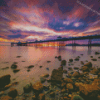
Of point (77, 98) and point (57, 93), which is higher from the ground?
point (77, 98)

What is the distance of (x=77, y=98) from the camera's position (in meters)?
1.25

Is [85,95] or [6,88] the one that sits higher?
[85,95]

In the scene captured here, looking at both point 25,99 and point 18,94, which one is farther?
point 18,94

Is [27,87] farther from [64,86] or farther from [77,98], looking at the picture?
[77,98]

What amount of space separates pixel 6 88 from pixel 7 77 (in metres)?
0.47

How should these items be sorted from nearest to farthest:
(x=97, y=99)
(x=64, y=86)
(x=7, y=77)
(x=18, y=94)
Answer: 1. (x=97, y=99)
2. (x=18, y=94)
3. (x=64, y=86)
4. (x=7, y=77)

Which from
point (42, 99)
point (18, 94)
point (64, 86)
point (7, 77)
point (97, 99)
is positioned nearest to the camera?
point (97, 99)

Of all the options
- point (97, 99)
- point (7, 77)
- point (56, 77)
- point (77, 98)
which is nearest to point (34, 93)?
point (56, 77)

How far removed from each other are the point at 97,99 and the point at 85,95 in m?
0.28

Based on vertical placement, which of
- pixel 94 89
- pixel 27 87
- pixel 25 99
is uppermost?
pixel 94 89

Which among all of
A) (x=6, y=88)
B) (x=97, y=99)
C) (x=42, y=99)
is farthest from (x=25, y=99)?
(x=97, y=99)

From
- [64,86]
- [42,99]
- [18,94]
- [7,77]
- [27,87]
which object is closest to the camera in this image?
[42,99]

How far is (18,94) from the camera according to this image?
59.4 inches

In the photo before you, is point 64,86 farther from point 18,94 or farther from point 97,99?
point 18,94
